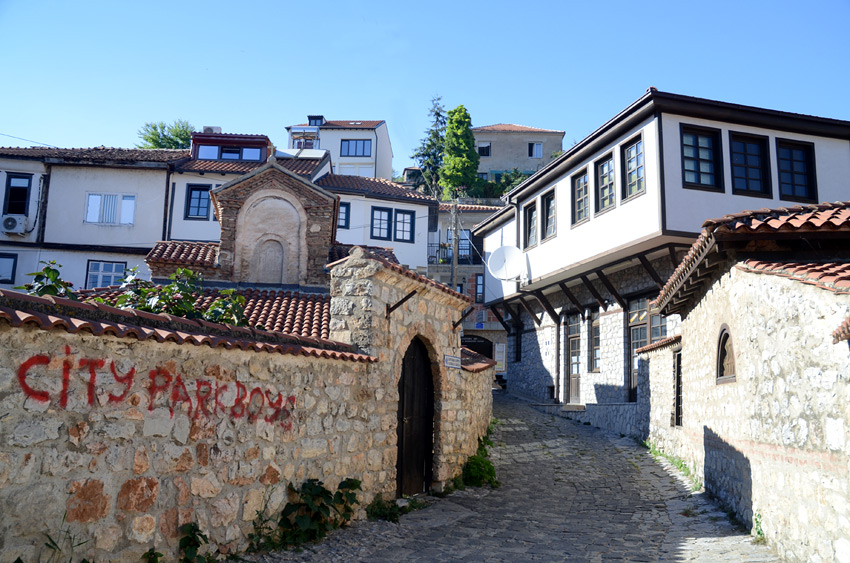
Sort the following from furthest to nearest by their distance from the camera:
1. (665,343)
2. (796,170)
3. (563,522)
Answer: (796,170), (665,343), (563,522)

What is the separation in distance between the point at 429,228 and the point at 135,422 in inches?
1091

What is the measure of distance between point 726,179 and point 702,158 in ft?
2.29

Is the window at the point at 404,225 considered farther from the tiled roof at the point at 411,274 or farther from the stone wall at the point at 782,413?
the stone wall at the point at 782,413

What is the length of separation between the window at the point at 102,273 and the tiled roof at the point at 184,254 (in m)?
9.40

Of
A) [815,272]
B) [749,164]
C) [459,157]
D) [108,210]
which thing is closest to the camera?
[815,272]

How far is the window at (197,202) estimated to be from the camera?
85.0 feet

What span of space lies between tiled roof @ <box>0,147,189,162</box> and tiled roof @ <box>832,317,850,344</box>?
24822mm

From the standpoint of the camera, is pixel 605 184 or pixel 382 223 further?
pixel 382 223

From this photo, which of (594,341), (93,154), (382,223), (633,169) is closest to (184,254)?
(633,169)

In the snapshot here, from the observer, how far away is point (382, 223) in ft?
97.3

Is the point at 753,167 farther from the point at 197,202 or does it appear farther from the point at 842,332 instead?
the point at 197,202

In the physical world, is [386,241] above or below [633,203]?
above

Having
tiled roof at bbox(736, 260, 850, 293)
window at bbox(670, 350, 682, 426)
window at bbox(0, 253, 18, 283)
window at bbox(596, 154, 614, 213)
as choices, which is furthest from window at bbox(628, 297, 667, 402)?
Result: window at bbox(0, 253, 18, 283)

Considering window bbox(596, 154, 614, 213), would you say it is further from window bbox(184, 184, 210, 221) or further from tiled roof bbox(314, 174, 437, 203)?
window bbox(184, 184, 210, 221)
